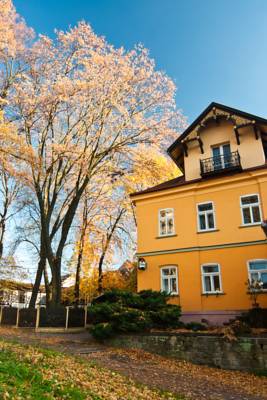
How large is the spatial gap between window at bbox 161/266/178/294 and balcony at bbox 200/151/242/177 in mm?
5701

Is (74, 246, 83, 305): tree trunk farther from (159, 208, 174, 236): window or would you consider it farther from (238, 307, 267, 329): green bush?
(238, 307, 267, 329): green bush

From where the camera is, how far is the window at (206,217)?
17078mm

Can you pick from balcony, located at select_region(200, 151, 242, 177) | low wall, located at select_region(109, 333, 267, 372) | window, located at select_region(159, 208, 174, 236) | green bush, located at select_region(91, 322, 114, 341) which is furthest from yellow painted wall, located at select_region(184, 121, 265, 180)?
green bush, located at select_region(91, 322, 114, 341)

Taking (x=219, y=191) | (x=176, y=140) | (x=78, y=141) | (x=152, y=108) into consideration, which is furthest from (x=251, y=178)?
(x=78, y=141)

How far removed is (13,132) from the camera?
55.1 feet

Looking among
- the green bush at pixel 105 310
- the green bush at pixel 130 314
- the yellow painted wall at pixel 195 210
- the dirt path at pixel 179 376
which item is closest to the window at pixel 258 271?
the yellow painted wall at pixel 195 210

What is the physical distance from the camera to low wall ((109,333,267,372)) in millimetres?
9703

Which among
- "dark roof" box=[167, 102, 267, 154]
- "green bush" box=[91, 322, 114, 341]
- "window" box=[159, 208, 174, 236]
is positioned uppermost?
"dark roof" box=[167, 102, 267, 154]

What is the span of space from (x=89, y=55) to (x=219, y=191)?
1138 centimetres

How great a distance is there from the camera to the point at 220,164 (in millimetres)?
18016

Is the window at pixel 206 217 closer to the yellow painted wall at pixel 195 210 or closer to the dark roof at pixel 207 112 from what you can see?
the yellow painted wall at pixel 195 210

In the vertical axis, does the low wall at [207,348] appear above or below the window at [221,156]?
below

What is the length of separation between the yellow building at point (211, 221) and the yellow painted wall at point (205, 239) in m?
0.05

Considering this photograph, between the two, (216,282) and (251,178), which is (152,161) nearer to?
(251,178)
